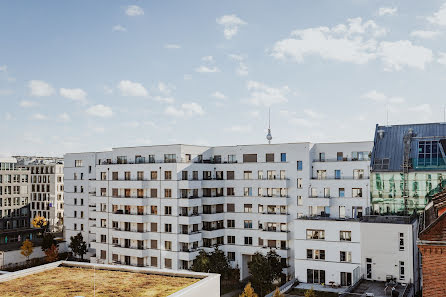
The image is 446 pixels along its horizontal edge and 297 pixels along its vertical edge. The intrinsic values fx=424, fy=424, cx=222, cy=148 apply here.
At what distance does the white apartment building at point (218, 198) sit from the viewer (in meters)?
71.5

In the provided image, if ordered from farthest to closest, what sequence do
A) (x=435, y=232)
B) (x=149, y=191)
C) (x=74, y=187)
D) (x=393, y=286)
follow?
(x=74, y=187), (x=149, y=191), (x=393, y=286), (x=435, y=232)

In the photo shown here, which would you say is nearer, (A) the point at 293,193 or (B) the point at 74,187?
(A) the point at 293,193

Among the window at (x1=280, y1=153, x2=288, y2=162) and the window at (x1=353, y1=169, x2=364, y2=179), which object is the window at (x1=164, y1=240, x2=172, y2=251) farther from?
the window at (x1=353, y1=169, x2=364, y2=179)

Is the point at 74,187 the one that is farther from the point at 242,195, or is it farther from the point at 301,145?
the point at 301,145

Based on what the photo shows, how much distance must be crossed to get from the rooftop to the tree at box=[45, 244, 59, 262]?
56803mm

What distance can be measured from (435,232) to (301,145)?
48.5 meters

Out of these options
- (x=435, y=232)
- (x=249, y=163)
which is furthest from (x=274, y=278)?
(x=435, y=232)

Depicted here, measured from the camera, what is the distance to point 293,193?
73375 millimetres

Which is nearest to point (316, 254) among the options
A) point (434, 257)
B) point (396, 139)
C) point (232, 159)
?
point (232, 159)

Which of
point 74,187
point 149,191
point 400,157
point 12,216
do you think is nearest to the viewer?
point 400,157

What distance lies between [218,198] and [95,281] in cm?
4807

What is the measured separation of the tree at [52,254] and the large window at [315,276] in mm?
53002

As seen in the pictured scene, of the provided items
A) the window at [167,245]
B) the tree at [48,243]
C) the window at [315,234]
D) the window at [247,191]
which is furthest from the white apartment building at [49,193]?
the window at [315,234]

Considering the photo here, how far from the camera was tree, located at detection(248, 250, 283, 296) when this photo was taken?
6309 centimetres
